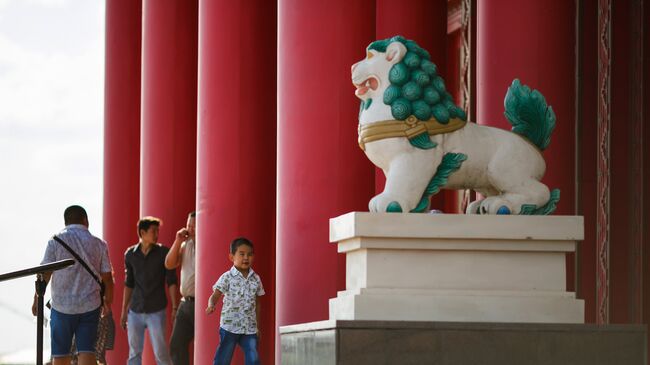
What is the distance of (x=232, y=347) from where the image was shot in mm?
14391

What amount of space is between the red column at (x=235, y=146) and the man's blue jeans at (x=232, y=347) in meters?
1.99

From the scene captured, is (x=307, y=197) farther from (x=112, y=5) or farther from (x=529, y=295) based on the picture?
(x=112, y=5)

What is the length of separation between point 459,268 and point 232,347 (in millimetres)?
4860

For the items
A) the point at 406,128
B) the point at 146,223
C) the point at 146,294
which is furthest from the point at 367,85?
the point at 146,294

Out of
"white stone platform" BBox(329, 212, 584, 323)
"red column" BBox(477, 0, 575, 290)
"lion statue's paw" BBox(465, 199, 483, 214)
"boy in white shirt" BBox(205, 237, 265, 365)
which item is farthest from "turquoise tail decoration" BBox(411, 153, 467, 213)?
"boy in white shirt" BBox(205, 237, 265, 365)

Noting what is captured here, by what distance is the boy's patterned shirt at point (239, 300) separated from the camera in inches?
562

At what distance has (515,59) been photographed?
45.3 feet

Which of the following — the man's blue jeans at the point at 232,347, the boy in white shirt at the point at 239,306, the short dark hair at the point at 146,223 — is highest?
the short dark hair at the point at 146,223

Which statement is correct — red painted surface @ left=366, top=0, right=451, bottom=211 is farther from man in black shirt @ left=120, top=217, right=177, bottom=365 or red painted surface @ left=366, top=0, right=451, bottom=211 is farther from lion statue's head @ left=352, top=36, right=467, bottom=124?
lion statue's head @ left=352, top=36, right=467, bottom=124

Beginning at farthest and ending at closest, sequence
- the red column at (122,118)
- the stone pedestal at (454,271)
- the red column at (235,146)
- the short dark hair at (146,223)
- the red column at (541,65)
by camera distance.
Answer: the red column at (122,118)
the short dark hair at (146,223)
the red column at (235,146)
the red column at (541,65)
the stone pedestal at (454,271)

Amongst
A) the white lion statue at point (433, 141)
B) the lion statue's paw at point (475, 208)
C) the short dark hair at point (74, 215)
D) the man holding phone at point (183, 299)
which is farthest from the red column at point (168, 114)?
the white lion statue at point (433, 141)

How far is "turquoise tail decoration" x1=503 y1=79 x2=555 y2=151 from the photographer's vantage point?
34.3 feet

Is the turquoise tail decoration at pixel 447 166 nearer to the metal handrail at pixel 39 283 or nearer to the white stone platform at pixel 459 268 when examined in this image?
the white stone platform at pixel 459 268

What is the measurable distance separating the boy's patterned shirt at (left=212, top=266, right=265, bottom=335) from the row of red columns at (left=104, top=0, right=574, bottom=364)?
253 millimetres
